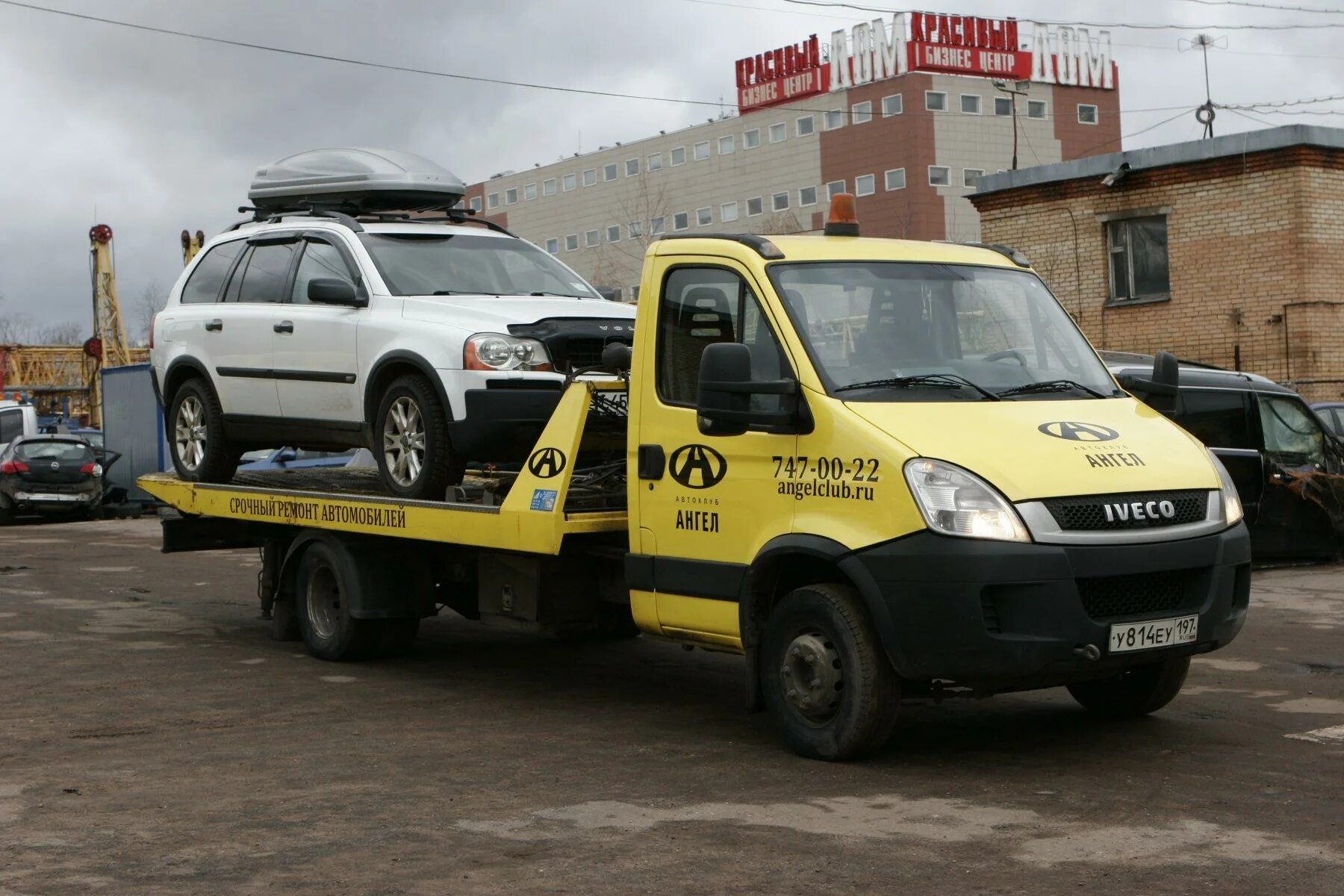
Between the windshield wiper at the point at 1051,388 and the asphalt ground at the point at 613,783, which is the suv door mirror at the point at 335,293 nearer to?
the asphalt ground at the point at 613,783

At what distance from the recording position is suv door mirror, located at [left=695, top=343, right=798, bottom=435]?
23.2ft

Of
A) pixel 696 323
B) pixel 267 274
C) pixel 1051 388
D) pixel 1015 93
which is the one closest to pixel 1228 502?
pixel 1051 388

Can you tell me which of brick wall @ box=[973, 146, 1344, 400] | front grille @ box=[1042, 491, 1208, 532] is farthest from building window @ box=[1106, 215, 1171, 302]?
front grille @ box=[1042, 491, 1208, 532]

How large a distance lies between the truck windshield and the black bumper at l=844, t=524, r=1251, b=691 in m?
0.83

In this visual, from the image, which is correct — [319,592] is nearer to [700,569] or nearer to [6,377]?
[700,569]

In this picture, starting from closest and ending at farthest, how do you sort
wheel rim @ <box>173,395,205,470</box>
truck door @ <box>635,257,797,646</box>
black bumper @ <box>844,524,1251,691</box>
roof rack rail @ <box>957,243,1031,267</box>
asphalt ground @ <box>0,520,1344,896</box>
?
asphalt ground @ <box>0,520,1344,896</box>
black bumper @ <box>844,524,1251,691</box>
truck door @ <box>635,257,797,646</box>
roof rack rail @ <box>957,243,1031,267</box>
wheel rim @ <box>173,395,205,470</box>

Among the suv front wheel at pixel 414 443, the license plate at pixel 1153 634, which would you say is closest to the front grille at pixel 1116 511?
the license plate at pixel 1153 634

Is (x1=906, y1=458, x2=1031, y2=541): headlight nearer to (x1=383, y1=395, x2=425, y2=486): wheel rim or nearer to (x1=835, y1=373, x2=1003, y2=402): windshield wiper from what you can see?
(x1=835, y1=373, x2=1003, y2=402): windshield wiper

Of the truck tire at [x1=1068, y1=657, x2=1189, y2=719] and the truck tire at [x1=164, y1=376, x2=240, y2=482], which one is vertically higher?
the truck tire at [x1=164, y1=376, x2=240, y2=482]

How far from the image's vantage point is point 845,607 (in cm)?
697

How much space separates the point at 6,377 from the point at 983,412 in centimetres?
5992

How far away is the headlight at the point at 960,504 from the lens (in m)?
6.59

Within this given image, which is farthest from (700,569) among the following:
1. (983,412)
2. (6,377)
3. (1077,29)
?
(1077,29)

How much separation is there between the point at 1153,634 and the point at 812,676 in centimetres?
142
